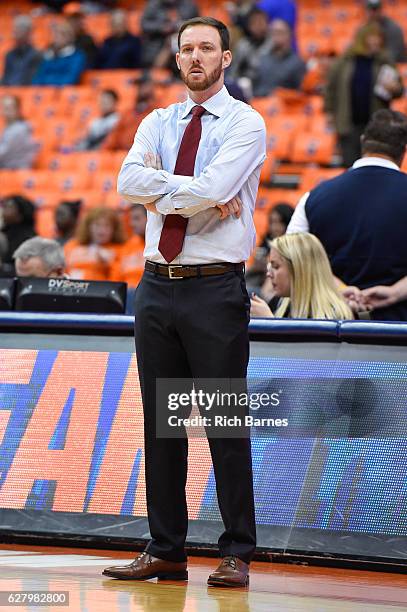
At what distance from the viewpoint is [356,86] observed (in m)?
11.9

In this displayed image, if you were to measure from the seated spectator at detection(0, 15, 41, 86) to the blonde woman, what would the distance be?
1137cm

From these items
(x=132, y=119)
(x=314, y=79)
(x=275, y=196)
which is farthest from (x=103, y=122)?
(x=275, y=196)

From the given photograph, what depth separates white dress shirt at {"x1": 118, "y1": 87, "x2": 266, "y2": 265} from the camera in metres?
4.52

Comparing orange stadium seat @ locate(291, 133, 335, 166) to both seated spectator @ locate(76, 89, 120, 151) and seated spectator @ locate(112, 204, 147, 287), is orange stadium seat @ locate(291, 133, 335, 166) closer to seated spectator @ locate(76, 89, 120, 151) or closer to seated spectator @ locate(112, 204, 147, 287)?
seated spectator @ locate(76, 89, 120, 151)

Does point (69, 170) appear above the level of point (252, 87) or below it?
below

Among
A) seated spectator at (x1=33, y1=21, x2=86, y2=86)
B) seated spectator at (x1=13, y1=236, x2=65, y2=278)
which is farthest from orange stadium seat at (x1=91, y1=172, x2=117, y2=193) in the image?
seated spectator at (x1=13, y1=236, x2=65, y2=278)

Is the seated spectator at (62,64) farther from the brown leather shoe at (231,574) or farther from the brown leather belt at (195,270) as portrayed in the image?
the brown leather shoe at (231,574)

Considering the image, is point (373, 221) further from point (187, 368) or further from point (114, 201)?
point (114, 201)

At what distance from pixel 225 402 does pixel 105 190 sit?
30.8 feet

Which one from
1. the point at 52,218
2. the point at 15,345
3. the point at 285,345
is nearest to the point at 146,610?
the point at 285,345

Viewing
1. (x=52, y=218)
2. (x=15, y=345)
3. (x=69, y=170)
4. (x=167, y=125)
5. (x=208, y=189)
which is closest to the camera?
(x=208, y=189)

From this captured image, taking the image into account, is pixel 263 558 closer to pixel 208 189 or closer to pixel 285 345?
pixel 285 345

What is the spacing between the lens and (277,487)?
530 cm

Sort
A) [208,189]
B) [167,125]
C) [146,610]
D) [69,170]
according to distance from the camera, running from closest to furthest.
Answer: [146,610], [208,189], [167,125], [69,170]
